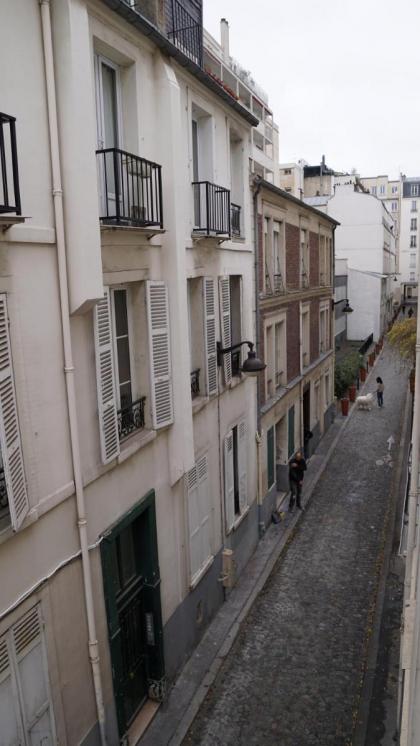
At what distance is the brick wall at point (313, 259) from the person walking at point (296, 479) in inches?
266

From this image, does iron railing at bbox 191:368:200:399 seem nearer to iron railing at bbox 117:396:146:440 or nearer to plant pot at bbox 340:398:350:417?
iron railing at bbox 117:396:146:440

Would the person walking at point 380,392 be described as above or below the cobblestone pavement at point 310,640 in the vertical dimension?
above

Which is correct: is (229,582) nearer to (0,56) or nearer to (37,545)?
(37,545)

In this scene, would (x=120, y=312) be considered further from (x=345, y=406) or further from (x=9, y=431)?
(x=345, y=406)

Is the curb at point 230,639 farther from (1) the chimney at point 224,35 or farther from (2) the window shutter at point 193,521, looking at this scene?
(1) the chimney at point 224,35

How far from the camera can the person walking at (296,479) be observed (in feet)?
55.0

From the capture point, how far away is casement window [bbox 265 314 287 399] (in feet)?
51.8

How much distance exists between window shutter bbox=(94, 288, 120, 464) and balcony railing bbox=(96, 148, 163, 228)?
1.00 meters

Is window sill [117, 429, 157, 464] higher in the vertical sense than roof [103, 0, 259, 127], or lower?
lower

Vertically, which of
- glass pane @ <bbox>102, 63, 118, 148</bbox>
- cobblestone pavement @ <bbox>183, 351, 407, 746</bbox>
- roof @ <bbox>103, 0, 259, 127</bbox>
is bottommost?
cobblestone pavement @ <bbox>183, 351, 407, 746</bbox>

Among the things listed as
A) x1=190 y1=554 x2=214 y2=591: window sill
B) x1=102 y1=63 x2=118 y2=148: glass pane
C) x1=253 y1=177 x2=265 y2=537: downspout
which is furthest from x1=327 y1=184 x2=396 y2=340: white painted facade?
x1=102 y1=63 x2=118 y2=148: glass pane

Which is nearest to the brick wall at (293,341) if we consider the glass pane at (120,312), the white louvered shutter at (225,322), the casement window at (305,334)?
the casement window at (305,334)

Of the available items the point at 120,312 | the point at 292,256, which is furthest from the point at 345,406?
the point at 120,312

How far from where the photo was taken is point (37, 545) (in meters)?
6.15
